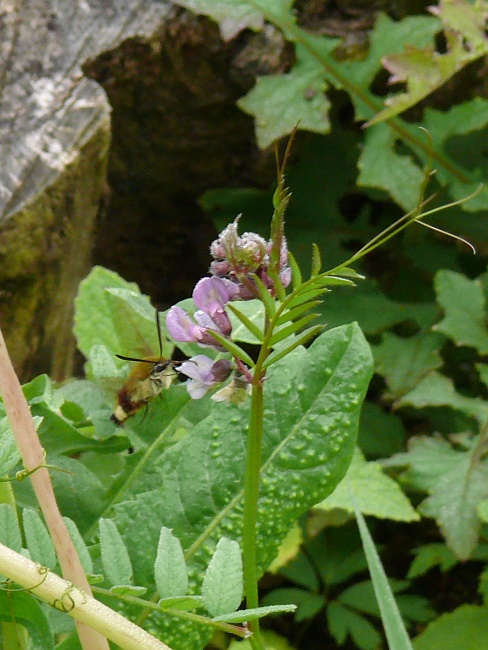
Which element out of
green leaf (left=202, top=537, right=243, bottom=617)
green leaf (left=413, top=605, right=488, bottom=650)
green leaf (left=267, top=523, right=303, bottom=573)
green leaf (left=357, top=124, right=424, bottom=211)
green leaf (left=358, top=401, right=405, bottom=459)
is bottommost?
green leaf (left=413, top=605, right=488, bottom=650)

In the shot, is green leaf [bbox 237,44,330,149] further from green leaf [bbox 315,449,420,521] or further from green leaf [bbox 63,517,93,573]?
green leaf [bbox 63,517,93,573]

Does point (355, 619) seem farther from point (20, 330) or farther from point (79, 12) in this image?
point (79, 12)

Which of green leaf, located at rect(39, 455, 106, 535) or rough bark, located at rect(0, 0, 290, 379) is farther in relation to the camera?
rough bark, located at rect(0, 0, 290, 379)

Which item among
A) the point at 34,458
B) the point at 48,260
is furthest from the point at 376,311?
the point at 34,458

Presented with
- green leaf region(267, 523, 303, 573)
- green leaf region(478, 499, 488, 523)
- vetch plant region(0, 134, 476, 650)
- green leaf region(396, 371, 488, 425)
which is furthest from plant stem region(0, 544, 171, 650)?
green leaf region(396, 371, 488, 425)

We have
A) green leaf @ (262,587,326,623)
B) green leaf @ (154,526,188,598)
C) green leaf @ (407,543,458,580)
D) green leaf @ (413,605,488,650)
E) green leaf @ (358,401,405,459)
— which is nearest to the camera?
green leaf @ (154,526,188,598)

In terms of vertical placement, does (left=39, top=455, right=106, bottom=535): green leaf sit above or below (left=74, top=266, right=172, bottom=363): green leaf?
below
